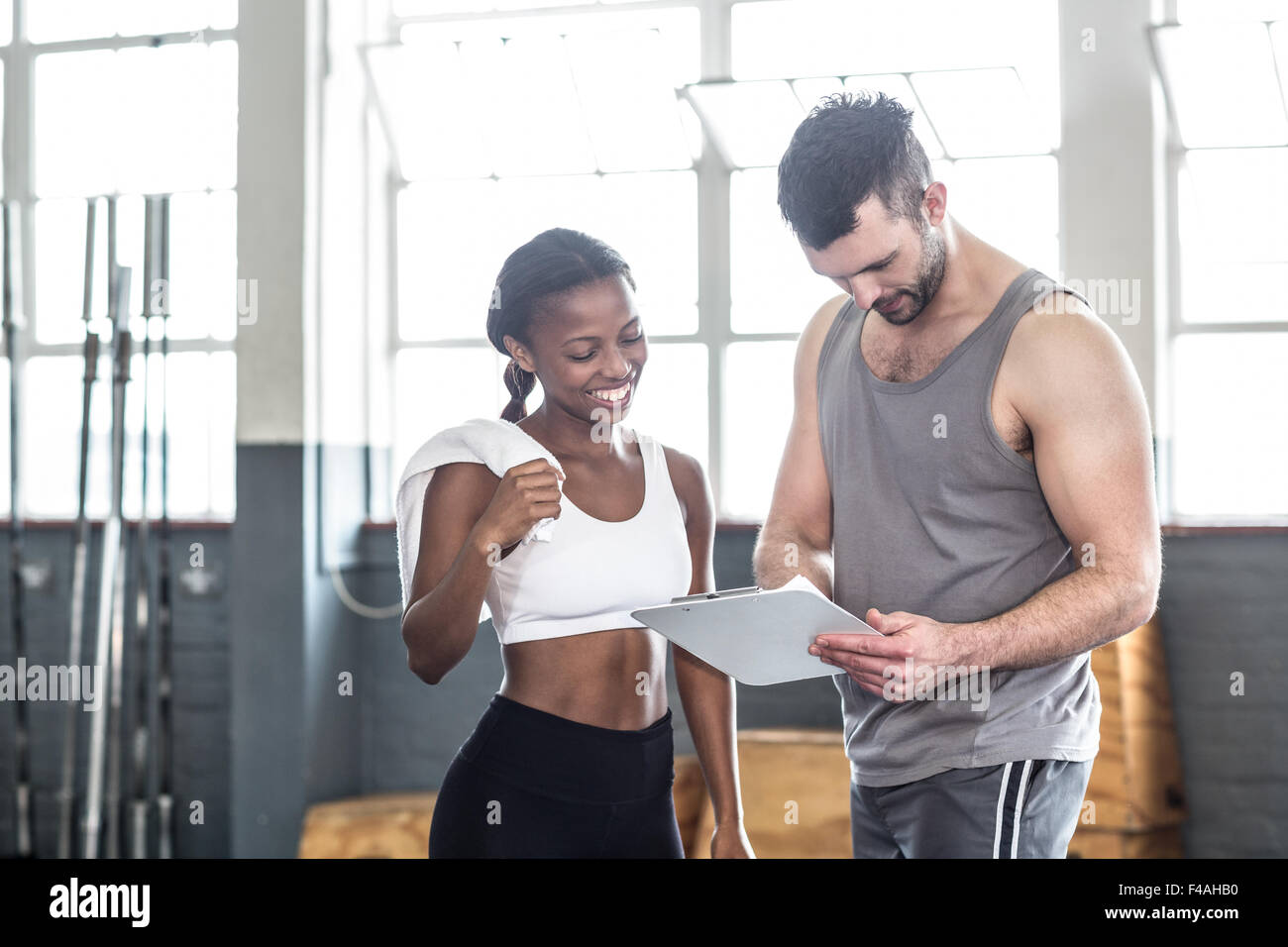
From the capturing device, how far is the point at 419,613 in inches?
56.7

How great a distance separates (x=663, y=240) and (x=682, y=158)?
28 cm

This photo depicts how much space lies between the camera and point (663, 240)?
3867mm

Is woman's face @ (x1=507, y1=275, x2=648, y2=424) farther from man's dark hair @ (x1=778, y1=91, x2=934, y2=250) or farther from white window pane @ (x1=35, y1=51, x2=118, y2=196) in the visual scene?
white window pane @ (x1=35, y1=51, x2=118, y2=196)

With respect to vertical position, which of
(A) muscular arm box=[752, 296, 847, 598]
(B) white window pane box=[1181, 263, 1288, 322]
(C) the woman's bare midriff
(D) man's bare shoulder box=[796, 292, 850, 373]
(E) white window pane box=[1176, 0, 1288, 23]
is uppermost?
(E) white window pane box=[1176, 0, 1288, 23]

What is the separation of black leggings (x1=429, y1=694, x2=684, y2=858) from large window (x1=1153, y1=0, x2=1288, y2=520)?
8.54 ft

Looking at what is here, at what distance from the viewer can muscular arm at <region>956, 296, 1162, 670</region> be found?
1.36 metres

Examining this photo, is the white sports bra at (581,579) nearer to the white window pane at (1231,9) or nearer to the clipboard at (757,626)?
the clipboard at (757,626)

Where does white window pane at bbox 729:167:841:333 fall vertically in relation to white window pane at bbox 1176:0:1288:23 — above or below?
below

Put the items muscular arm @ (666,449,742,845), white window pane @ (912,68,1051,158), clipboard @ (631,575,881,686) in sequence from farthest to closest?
white window pane @ (912,68,1051,158) < muscular arm @ (666,449,742,845) < clipboard @ (631,575,881,686)

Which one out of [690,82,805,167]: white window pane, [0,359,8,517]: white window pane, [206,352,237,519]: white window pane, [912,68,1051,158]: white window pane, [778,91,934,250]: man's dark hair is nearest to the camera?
[778,91,934,250]: man's dark hair

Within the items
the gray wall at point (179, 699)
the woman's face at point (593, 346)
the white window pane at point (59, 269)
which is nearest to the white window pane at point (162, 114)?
the white window pane at point (59, 269)

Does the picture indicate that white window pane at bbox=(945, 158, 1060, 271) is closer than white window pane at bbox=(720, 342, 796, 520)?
Yes

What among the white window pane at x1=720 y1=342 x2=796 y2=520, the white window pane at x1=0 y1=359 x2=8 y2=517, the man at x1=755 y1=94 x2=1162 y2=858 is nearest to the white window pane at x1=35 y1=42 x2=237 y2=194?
the white window pane at x1=0 y1=359 x2=8 y2=517
